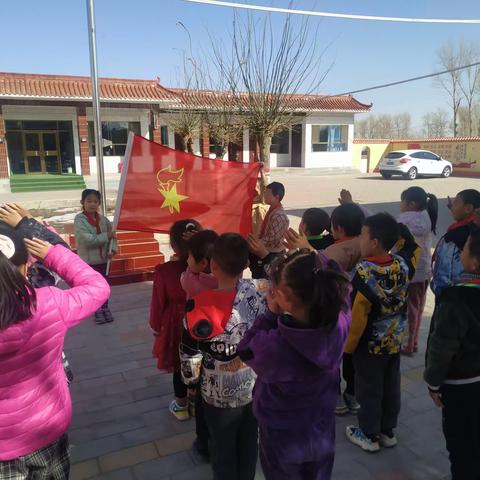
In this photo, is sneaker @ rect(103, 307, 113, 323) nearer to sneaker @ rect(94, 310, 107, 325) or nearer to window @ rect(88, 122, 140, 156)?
sneaker @ rect(94, 310, 107, 325)

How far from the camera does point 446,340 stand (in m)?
2.02

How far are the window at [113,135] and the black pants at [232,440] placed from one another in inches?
836

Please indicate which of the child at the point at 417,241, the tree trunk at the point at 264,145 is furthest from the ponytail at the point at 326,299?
the tree trunk at the point at 264,145

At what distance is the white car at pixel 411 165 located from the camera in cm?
2400

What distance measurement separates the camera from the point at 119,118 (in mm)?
21844

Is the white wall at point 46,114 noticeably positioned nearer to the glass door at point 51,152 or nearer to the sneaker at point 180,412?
the glass door at point 51,152

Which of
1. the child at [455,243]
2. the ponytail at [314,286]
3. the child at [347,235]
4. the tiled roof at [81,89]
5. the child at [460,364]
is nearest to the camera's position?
the ponytail at [314,286]

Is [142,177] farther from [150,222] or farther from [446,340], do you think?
[446,340]

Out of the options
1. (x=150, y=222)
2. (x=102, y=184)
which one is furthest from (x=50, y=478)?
(x=102, y=184)

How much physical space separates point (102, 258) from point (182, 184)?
51.6 inches

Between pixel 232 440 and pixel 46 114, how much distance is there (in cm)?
2189

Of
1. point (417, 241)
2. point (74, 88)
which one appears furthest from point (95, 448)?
point (74, 88)

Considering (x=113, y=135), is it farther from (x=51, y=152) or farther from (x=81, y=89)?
(x=51, y=152)

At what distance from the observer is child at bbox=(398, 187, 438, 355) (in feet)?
12.5
